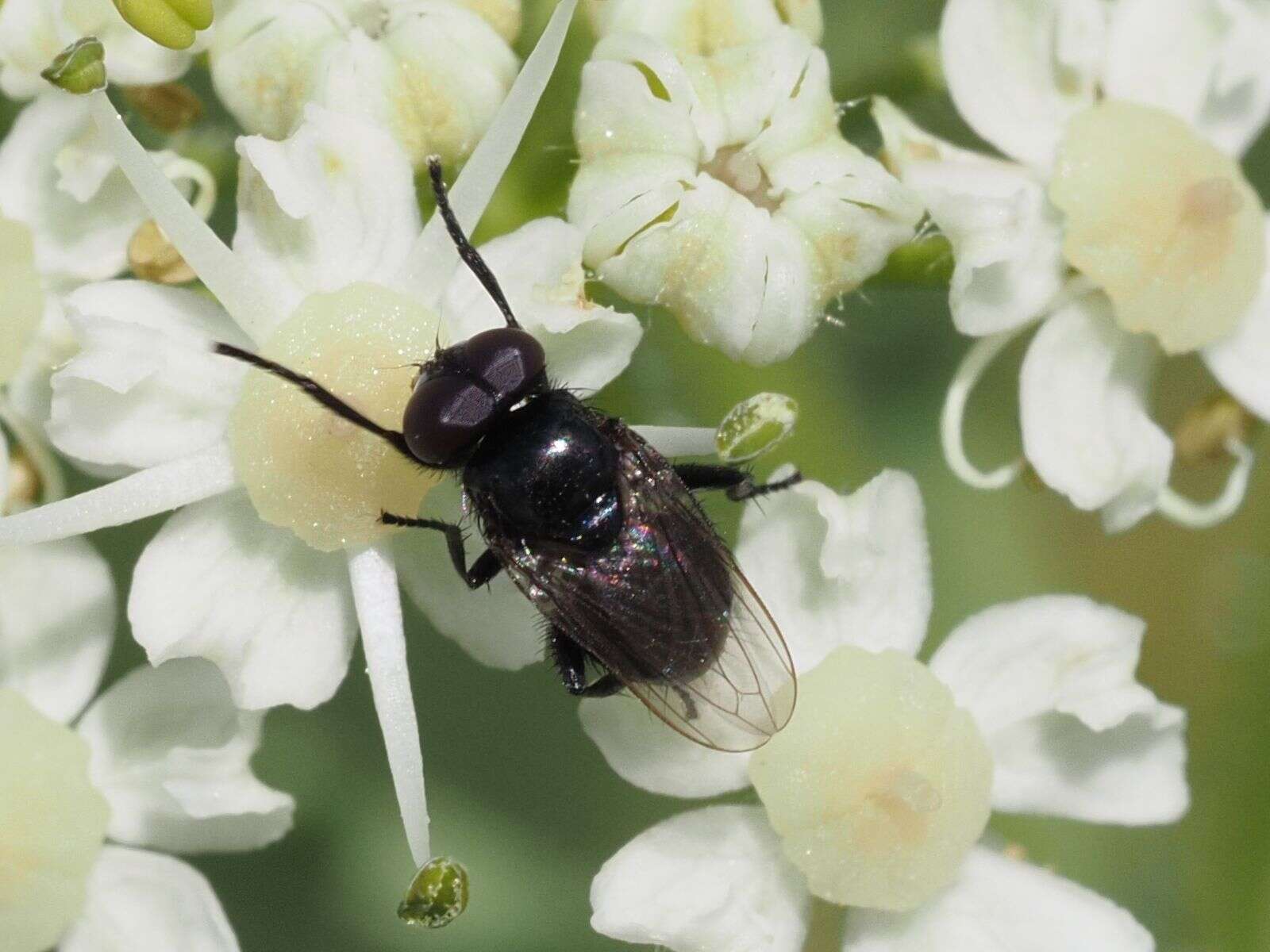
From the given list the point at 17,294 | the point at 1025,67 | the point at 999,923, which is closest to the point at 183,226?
the point at 17,294

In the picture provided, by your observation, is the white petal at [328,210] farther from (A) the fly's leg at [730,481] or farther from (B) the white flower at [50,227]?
(A) the fly's leg at [730,481]

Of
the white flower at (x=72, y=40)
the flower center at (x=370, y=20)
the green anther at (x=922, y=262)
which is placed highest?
the flower center at (x=370, y=20)

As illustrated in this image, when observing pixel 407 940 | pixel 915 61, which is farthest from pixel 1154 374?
pixel 407 940

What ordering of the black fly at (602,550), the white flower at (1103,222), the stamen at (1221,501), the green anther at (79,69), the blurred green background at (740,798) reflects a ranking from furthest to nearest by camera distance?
the blurred green background at (740,798), the stamen at (1221,501), the white flower at (1103,222), the black fly at (602,550), the green anther at (79,69)

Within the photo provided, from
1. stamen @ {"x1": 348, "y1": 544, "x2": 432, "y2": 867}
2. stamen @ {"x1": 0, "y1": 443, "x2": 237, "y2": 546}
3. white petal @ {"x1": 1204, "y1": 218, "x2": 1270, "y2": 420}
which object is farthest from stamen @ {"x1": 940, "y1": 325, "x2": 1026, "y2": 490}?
stamen @ {"x1": 0, "y1": 443, "x2": 237, "y2": 546}

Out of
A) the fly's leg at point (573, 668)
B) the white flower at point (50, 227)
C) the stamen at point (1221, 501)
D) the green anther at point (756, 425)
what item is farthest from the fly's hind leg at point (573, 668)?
the stamen at point (1221, 501)

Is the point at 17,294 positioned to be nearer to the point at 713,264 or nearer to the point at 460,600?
the point at 460,600
